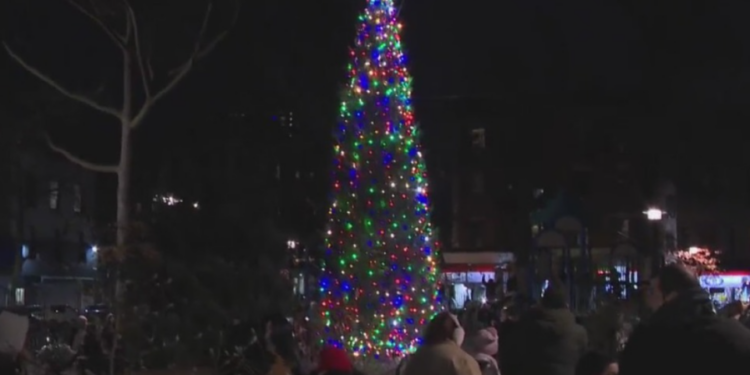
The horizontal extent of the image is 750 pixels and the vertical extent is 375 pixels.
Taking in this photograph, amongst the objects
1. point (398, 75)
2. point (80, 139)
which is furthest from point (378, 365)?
point (80, 139)

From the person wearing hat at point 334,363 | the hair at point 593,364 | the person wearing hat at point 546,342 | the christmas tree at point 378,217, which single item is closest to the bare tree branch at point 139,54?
the christmas tree at point 378,217

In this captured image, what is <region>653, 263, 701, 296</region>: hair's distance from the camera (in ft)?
15.2

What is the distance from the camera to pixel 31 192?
2234 inches

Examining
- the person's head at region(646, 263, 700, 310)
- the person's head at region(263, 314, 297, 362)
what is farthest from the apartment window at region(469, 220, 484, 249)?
the person's head at region(646, 263, 700, 310)

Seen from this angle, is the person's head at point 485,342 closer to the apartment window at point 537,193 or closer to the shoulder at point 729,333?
the shoulder at point 729,333

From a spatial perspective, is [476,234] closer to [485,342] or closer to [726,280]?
[726,280]

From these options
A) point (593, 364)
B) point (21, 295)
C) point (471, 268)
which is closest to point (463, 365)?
point (593, 364)

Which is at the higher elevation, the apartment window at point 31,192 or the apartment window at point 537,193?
the apartment window at point 537,193

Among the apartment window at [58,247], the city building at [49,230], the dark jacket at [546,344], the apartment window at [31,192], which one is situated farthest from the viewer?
the apartment window at [58,247]

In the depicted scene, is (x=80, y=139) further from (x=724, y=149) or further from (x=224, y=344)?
(x=724, y=149)

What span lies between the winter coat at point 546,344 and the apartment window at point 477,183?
63.0m

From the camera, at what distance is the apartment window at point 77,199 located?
61.7m

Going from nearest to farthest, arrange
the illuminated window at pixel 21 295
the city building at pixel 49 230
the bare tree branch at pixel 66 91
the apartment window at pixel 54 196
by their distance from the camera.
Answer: the bare tree branch at pixel 66 91 < the illuminated window at pixel 21 295 < the city building at pixel 49 230 < the apartment window at pixel 54 196

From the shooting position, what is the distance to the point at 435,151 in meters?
73.8
